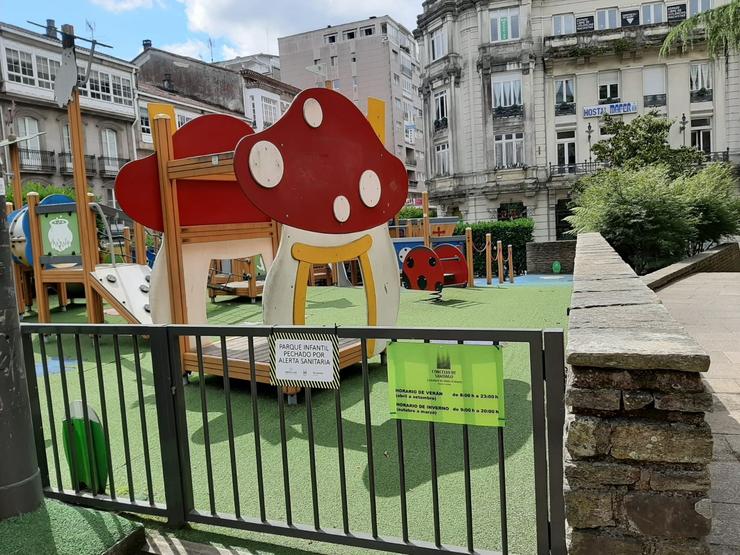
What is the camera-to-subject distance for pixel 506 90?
1367 inches

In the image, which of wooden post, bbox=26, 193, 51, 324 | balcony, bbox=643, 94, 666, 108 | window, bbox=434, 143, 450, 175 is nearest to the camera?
wooden post, bbox=26, 193, 51, 324

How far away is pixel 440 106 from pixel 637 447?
122ft

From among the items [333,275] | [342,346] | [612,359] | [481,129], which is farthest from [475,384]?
[481,129]

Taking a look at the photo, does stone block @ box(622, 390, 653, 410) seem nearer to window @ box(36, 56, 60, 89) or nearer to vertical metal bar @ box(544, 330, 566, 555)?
vertical metal bar @ box(544, 330, 566, 555)

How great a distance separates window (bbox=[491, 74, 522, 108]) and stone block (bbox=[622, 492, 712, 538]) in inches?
1383

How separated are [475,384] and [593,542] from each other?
26.7 inches

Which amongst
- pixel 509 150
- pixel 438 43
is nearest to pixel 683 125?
pixel 509 150

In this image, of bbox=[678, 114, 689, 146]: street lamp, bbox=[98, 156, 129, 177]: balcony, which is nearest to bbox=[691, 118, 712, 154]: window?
bbox=[678, 114, 689, 146]: street lamp

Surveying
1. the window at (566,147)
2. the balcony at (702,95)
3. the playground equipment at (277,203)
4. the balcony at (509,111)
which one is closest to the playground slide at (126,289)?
the playground equipment at (277,203)

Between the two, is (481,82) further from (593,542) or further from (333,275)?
(593,542)

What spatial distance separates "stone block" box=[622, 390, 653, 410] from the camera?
196 cm

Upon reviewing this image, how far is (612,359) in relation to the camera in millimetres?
1957

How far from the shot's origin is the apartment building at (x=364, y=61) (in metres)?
56.2

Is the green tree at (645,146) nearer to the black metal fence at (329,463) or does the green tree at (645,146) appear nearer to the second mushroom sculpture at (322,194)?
the second mushroom sculpture at (322,194)
